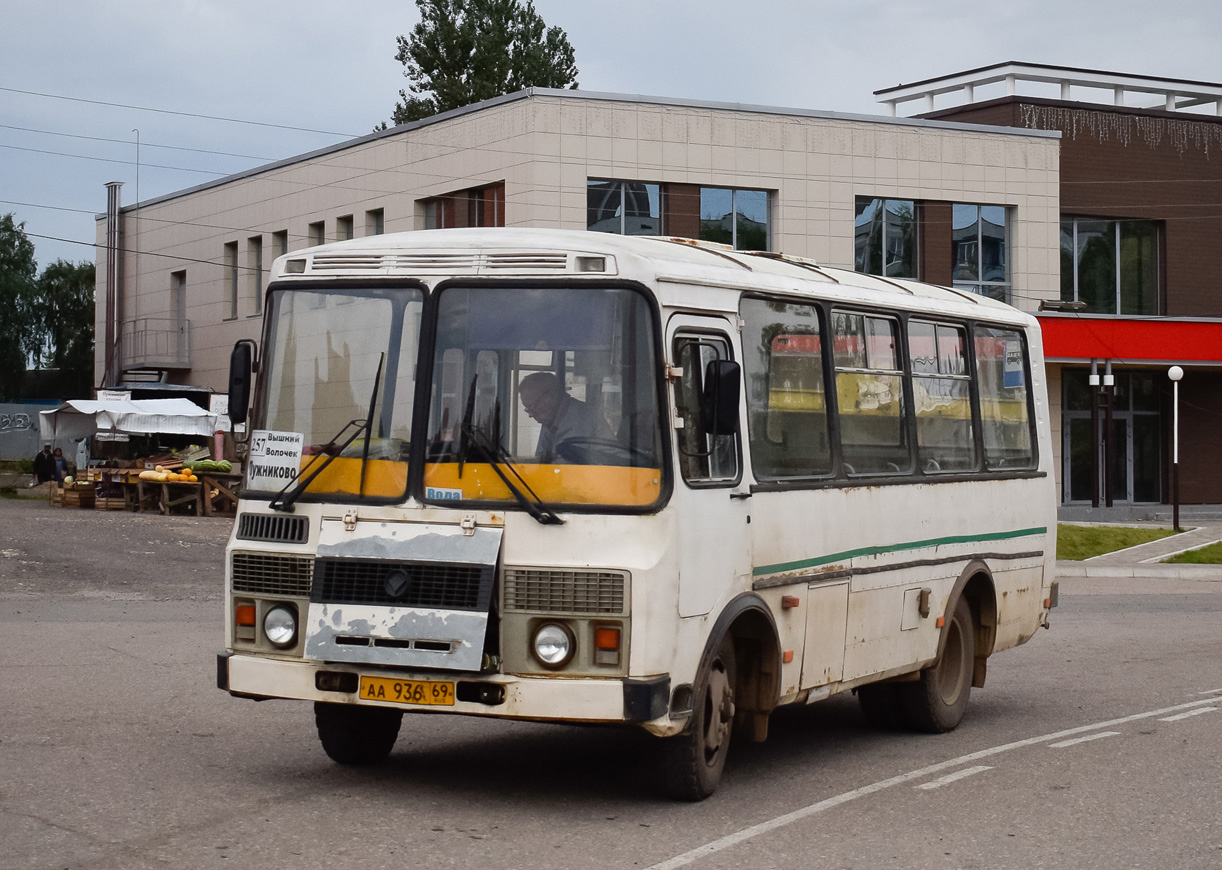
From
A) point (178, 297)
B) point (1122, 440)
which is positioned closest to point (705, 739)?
point (1122, 440)

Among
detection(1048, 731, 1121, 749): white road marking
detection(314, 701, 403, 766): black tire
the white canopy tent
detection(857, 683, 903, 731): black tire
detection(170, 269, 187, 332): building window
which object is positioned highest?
detection(170, 269, 187, 332): building window

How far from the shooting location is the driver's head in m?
7.70

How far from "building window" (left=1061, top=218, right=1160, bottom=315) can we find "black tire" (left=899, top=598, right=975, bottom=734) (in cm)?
3383

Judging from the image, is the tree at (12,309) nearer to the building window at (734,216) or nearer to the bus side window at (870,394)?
the building window at (734,216)

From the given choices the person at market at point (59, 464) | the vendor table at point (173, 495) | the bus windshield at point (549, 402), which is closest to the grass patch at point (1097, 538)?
the vendor table at point (173, 495)

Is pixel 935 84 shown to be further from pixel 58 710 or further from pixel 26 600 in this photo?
pixel 58 710

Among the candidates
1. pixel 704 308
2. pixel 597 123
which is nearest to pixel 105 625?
pixel 704 308

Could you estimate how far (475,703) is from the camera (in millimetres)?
7480

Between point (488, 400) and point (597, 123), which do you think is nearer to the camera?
point (488, 400)

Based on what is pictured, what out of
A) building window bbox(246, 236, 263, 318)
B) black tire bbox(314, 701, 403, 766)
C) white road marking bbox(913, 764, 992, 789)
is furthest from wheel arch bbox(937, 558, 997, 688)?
building window bbox(246, 236, 263, 318)

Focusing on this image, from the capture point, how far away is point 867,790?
28.1 ft

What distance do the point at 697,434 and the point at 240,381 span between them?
2280mm

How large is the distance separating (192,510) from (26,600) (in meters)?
16.8

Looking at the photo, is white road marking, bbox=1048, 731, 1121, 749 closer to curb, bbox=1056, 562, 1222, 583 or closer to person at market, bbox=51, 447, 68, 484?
curb, bbox=1056, 562, 1222, 583
